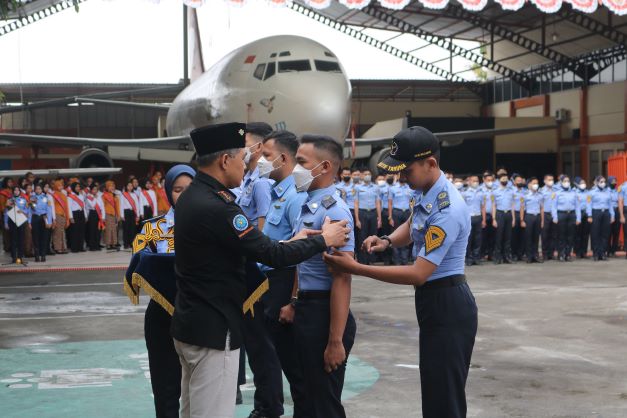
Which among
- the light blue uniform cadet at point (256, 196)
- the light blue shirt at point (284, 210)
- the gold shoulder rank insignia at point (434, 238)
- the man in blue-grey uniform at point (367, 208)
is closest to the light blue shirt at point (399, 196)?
the man in blue-grey uniform at point (367, 208)

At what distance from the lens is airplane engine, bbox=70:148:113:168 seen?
23234 millimetres

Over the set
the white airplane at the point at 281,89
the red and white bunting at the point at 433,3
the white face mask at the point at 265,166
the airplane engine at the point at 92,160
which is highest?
the red and white bunting at the point at 433,3

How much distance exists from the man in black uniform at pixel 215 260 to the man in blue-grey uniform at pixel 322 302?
1.07 feet

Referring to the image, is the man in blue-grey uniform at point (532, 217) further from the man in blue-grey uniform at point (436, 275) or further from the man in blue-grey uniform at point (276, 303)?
the man in blue-grey uniform at point (436, 275)

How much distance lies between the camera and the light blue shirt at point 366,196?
16.5m

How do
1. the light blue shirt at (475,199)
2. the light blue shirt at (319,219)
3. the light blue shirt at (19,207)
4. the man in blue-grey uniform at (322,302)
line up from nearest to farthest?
the man in blue-grey uniform at (322,302) < the light blue shirt at (319,219) < the light blue shirt at (475,199) < the light blue shirt at (19,207)

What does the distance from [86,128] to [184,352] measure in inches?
1616

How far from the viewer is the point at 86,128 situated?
4262 centimetres

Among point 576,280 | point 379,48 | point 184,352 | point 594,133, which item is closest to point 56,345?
point 184,352

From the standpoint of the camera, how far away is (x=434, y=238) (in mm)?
3588

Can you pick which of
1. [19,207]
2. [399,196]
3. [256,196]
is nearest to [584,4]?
[399,196]

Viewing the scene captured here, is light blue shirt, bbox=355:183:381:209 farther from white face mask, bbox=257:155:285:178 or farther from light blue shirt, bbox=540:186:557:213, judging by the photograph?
white face mask, bbox=257:155:285:178

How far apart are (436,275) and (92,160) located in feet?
69.3

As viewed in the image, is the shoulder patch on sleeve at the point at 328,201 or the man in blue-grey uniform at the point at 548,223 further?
the man in blue-grey uniform at the point at 548,223
